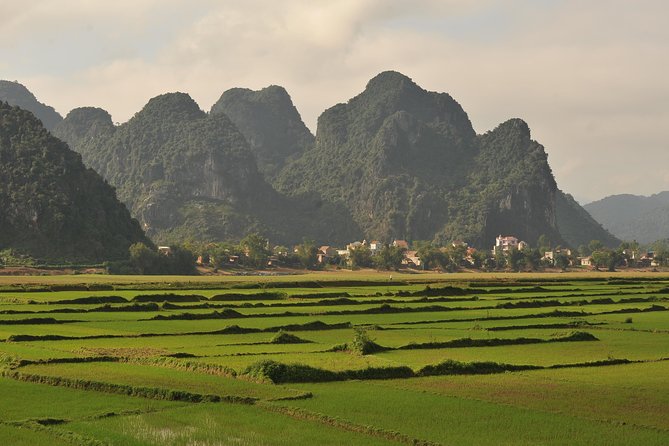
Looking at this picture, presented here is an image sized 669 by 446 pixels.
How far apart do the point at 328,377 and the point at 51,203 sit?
2926 inches

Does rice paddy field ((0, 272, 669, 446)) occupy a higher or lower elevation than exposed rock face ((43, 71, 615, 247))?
lower

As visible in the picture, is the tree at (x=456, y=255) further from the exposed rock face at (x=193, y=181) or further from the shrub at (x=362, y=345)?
the shrub at (x=362, y=345)

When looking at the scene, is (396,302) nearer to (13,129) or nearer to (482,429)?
(482,429)

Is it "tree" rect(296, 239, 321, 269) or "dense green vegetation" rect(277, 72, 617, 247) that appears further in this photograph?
"dense green vegetation" rect(277, 72, 617, 247)

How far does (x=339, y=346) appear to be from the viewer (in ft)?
82.1

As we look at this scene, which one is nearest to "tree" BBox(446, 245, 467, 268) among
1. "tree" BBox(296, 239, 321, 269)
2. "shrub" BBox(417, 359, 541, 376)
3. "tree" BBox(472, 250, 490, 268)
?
"tree" BBox(472, 250, 490, 268)

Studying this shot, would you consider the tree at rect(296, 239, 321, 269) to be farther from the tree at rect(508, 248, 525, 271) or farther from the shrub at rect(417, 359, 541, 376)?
A: the shrub at rect(417, 359, 541, 376)

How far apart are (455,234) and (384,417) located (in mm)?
150943

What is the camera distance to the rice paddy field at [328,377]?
14.5m

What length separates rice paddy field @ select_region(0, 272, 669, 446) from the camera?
1447 cm

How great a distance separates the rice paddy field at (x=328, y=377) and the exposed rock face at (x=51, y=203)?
48.9 metres

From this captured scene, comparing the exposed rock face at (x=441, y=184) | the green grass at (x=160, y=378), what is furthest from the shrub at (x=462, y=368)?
the exposed rock face at (x=441, y=184)

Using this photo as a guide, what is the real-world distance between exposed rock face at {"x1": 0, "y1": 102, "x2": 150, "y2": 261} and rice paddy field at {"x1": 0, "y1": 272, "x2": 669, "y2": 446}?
1926 inches

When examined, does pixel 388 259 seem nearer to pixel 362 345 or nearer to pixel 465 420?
pixel 362 345
